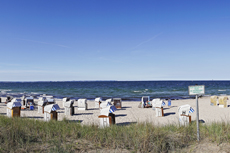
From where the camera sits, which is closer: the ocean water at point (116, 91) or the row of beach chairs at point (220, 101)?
the row of beach chairs at point (220, 101)

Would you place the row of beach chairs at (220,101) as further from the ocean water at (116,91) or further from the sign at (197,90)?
the sign at (197,90)

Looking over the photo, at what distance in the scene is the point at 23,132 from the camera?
17.7ft

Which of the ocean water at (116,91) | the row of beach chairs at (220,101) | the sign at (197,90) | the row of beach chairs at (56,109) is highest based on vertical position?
the sign at (197,90)

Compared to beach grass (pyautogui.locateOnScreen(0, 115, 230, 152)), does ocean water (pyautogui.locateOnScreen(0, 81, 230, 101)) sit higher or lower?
lower

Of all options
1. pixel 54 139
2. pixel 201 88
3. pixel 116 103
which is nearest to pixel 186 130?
pixel 201 88

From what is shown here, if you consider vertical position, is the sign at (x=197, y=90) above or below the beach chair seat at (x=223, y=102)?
above

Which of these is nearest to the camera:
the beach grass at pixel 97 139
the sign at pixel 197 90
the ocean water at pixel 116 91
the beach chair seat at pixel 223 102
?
the beach grass at pixel 97 139

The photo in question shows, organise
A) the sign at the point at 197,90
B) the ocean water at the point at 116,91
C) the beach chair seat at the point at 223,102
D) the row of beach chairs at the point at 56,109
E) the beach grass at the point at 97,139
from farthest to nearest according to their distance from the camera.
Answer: the ocean water at the point at 116,91 → the beach chair seat at the point at 223,102 → the row of beach chairs at the point at 56,109 → the sign at the point at 197,90 → the beach grass at the point at 97,139

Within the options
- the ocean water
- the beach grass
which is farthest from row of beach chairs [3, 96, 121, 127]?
the ocean water

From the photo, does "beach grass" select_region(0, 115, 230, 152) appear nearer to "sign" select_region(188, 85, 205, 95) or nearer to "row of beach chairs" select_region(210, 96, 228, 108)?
"sign" select_region(188, 85, 205, 95)

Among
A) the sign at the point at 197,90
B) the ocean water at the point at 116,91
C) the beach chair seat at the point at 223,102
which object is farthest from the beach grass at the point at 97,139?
the beach chair seat at the point at 223,102

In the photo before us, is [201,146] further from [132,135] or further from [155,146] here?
[132,135]

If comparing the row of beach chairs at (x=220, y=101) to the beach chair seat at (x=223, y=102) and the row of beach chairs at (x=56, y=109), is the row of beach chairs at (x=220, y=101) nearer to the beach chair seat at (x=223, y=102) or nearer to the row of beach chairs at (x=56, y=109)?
the beach chair seat at (x=223, y=102)

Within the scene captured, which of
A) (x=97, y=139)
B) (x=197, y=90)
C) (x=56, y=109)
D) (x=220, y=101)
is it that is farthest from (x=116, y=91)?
(x=197, y=90)
